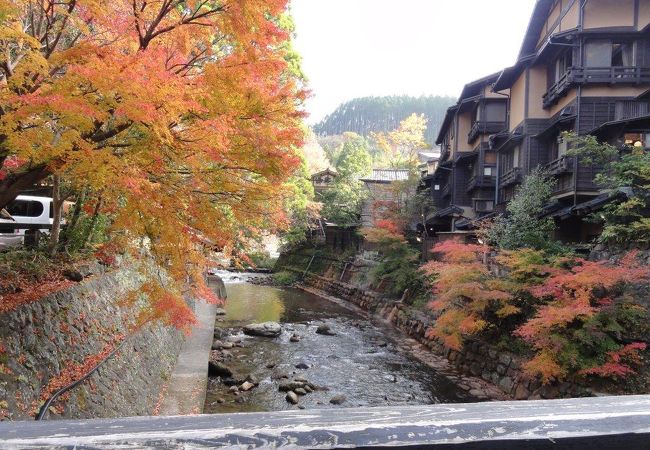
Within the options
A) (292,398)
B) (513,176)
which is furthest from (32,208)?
(513,176)

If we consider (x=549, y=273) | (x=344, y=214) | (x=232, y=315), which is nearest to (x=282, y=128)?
(x=549, y=273)

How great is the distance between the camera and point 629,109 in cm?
1748

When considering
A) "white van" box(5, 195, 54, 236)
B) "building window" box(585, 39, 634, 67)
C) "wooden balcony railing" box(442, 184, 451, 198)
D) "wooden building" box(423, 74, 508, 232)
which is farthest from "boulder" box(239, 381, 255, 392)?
"wooden balcony railing" box(442, 184, 451, 198)

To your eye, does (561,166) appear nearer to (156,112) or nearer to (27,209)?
(156,112)

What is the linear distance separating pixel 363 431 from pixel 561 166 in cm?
2035

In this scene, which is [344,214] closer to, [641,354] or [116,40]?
[641,354]

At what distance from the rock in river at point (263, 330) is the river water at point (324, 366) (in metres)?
0.33

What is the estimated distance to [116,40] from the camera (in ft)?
19.2

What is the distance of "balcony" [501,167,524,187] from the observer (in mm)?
21547

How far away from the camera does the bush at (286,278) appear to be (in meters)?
35.9

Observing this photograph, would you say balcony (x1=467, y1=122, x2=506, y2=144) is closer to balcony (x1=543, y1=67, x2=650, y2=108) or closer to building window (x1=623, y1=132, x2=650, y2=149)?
balcony (x1=543, y1=67, x2=650, y2=108)

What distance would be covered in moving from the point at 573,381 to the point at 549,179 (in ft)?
36.8

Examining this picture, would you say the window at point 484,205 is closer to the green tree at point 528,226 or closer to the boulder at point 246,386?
the green tree at point 528,226

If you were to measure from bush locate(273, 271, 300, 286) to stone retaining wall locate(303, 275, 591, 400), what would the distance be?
12590 millimetres
